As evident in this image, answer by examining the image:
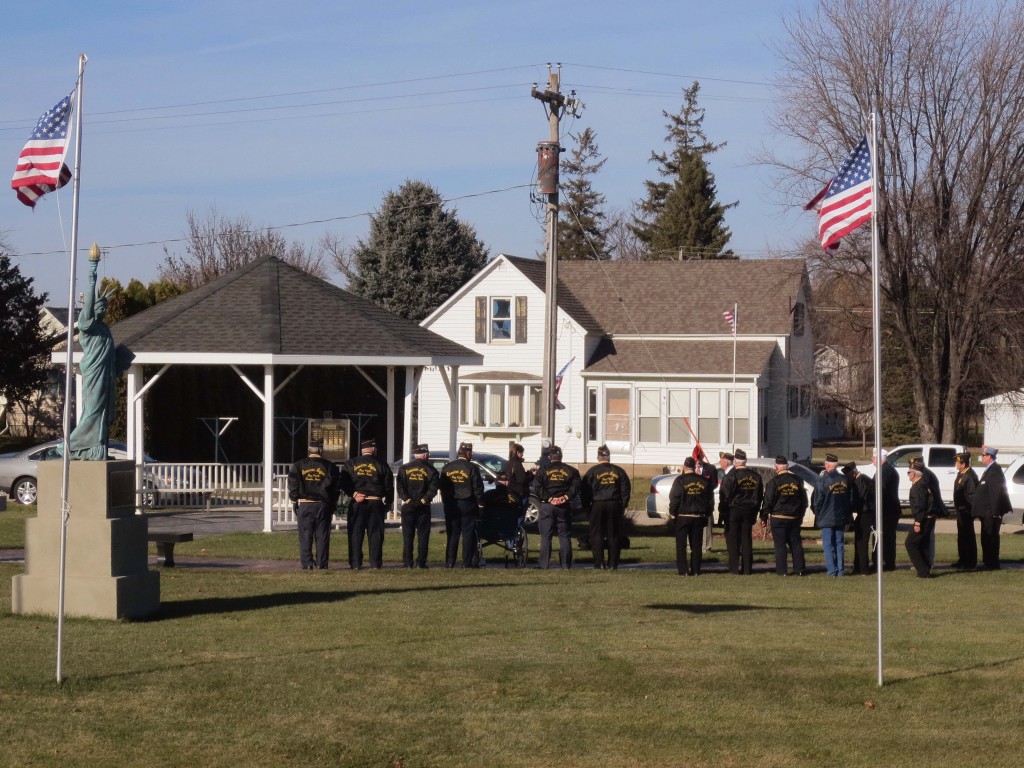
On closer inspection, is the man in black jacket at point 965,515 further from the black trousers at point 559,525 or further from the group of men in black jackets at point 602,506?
the black trousers at point 559,525

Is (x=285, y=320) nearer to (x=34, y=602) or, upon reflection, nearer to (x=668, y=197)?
(x=34, y=602)

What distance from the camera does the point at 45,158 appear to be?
11.4 m

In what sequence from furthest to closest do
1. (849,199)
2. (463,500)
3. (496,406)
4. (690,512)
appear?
(496,406)
(463,500)
(690,512)
(849,199)

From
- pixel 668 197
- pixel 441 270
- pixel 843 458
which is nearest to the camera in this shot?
pixel 843 458

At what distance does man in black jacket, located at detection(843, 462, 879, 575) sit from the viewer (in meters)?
19.1

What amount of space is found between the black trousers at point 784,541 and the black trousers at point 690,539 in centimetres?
103

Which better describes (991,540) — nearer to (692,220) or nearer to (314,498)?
(314,498)

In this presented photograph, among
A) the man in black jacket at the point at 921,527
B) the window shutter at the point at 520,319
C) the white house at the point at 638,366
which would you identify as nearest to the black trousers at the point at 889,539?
the man in black jacket at the point at 921,527

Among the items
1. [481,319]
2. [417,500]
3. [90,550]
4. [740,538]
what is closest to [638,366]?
[481,319]

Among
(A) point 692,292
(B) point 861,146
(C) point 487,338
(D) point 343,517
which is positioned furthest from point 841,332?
(B) point 861,146

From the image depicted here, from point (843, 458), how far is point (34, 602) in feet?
132

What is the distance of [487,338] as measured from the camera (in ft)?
150

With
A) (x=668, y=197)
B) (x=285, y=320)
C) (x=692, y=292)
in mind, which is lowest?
(x=285, y=320)

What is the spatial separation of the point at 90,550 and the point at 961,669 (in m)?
7.69
